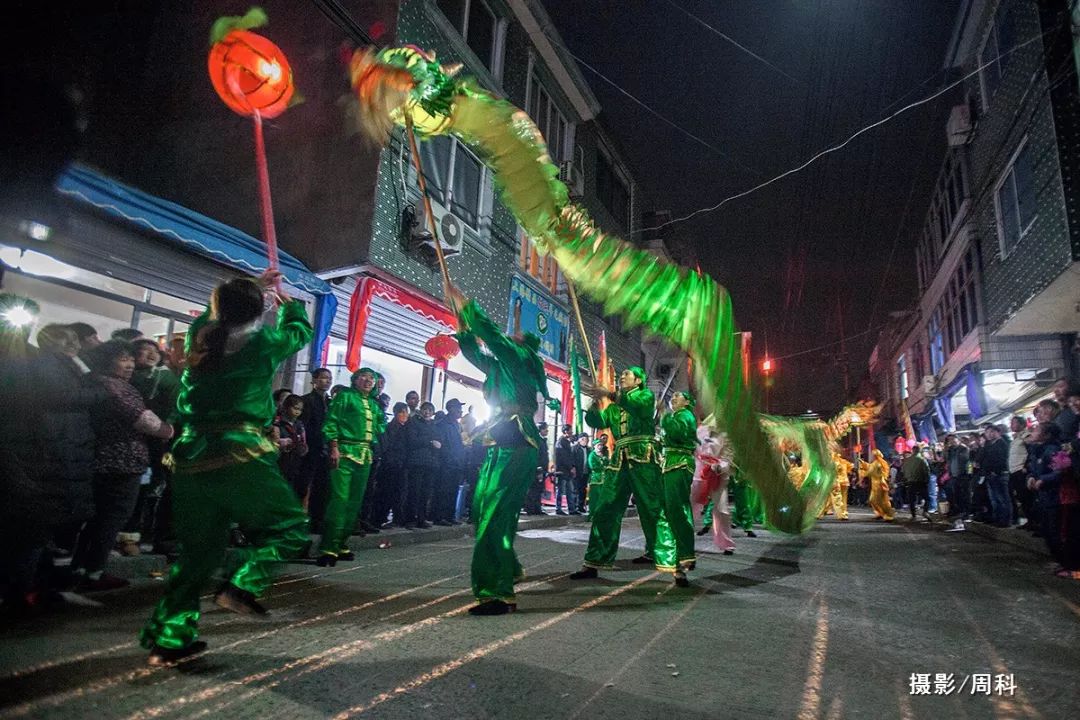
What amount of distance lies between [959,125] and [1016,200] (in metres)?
4.81

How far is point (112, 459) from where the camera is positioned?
439 cm

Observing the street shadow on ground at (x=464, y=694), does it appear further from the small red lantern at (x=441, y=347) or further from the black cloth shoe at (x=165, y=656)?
the small red lantern at (x=441, y=347)

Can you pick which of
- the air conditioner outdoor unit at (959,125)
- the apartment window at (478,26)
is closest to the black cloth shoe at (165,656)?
the apartment window at (478,26)

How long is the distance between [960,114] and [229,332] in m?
21.2

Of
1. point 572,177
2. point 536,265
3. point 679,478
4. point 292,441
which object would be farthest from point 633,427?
point 572,177

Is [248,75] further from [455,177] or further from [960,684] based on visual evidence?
[455,177]

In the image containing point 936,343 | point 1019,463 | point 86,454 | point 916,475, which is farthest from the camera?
point 936,343

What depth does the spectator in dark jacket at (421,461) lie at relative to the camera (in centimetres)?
855

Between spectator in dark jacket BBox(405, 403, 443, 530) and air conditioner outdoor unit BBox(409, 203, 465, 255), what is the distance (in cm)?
410

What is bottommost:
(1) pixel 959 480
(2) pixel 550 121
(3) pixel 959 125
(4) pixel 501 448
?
(4) pixel 501 448

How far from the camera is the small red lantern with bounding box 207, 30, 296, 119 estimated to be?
4.56 meters

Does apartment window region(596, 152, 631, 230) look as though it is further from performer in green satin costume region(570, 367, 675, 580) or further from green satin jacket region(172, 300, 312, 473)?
green satin jacket region(172, 300, 312, 473)

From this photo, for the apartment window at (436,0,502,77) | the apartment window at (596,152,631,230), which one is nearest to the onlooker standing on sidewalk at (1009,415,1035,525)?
the apartment window at (436,0,502,77)

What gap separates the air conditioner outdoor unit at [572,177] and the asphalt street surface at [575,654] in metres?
13.7
